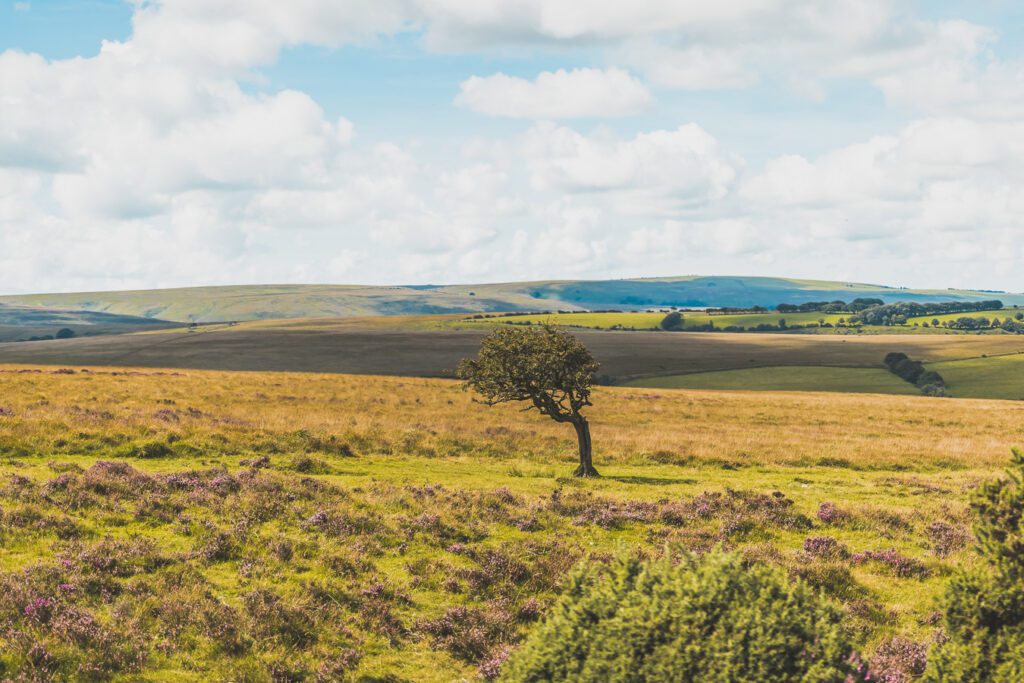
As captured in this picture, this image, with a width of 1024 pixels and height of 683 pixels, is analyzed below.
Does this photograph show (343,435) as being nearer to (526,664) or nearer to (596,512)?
(596,512)

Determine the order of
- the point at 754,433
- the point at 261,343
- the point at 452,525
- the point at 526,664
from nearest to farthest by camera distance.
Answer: the point at 526,664, the point at 452,525, the point at 754,433, the point at 261,343

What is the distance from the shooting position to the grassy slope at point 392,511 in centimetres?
1261

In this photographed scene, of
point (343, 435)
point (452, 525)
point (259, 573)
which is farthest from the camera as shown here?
point (343, 435)

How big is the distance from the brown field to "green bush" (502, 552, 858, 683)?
3885 inches

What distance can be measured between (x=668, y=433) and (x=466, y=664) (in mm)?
37408

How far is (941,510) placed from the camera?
931 inches

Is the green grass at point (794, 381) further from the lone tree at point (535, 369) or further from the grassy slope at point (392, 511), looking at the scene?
the lone tree at point (535, 369)

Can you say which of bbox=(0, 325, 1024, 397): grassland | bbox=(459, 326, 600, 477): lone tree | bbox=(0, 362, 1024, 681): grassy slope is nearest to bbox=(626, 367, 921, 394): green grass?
bbox=(0, 325, 1024, 397): grassland

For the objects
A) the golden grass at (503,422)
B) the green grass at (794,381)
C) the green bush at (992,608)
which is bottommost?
the green grass at (794,381)

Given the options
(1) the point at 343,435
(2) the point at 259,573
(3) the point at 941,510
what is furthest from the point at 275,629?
(1) the point at 343,435

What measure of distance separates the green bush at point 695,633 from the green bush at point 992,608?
6.88 ft

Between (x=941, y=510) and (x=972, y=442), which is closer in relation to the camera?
(x=941, y=510)

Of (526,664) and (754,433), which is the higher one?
(526,664)

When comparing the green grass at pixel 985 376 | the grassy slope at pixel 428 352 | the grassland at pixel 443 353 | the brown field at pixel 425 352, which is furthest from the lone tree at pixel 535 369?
the green grass at pixel 985 376
